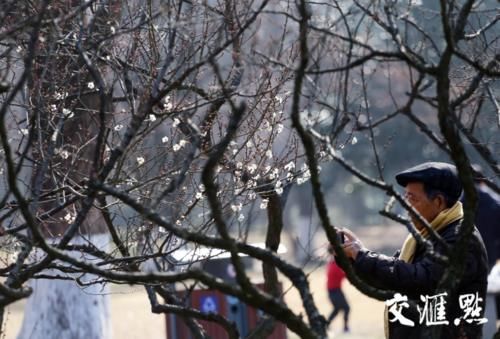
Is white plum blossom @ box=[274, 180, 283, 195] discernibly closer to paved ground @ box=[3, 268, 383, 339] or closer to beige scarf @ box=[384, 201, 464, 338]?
beige scarf @ box=[384, 201, 464, 338]

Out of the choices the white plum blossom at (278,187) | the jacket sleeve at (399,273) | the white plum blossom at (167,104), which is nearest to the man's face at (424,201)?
the jacket sleeve at (399,273)

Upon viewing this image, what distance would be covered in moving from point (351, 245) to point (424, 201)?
45 cm

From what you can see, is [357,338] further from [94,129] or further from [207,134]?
[207,134]

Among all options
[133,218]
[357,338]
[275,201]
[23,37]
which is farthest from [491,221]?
[357,338]

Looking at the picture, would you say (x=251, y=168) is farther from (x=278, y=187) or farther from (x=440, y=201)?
(x=440, y=201)

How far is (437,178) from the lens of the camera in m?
5.09

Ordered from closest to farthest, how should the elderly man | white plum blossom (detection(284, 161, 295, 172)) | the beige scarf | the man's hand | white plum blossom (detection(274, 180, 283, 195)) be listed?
the elderly man < the man's hand < the beige scarf < white plum blossom (detection(274, 180, 283, 195)) < white plum blossom (detection(284, 161, 295, 172))

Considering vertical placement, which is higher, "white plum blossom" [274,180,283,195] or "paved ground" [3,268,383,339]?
"paved ground" [3,268,383,339]

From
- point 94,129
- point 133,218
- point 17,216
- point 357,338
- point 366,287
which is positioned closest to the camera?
point 366,287

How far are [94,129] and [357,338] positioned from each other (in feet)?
34.9

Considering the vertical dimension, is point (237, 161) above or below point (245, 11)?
below

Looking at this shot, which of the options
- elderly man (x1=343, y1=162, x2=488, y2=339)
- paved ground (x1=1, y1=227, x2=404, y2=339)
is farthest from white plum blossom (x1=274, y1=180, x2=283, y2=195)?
paved ground (x1=1, y1=227, x2=404, y2=339)

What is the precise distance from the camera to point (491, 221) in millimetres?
8219

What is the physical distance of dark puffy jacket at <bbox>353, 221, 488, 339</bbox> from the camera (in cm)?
477
